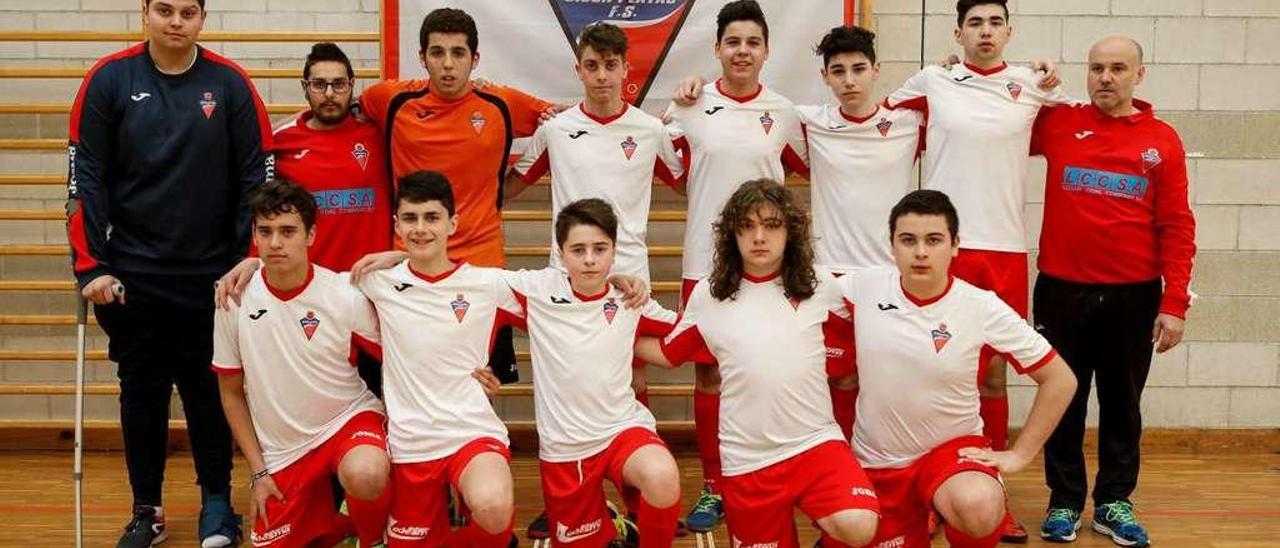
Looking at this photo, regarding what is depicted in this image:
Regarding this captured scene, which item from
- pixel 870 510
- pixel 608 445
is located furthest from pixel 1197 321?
pixel 608 445

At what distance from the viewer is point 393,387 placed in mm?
3027

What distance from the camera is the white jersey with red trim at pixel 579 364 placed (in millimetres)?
3014

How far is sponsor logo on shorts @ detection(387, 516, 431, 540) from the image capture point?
2.95 m

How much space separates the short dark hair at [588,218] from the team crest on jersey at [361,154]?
897 mm

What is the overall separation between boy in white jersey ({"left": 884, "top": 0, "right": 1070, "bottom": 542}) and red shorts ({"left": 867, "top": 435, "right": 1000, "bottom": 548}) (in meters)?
0.60

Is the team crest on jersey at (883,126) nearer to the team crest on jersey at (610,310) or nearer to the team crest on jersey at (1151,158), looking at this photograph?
the team crest on jersey at (1151,158)

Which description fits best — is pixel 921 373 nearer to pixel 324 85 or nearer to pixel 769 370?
pixel 769 370

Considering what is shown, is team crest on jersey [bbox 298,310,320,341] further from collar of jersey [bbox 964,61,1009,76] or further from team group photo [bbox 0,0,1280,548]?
collar of jersey [bbox 964,61,1009,76]

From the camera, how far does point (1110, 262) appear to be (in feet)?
11.4

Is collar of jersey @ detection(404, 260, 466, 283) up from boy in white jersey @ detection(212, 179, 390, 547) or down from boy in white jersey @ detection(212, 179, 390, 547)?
up

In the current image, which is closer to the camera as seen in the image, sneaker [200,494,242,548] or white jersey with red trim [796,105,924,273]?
sneaker [200,494,242,548]

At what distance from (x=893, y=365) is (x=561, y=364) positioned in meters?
0.93

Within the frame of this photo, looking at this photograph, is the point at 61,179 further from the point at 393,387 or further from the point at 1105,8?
the point at 1105,8

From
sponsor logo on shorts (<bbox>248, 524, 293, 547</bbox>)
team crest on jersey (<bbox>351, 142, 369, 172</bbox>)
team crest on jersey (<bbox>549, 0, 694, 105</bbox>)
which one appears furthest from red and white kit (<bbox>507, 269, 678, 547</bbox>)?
team crest on jersey (<bbox>549, 0, 694, 105</bbox>)
